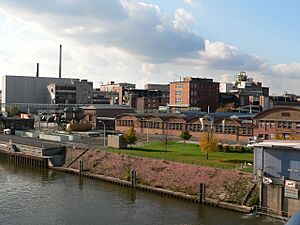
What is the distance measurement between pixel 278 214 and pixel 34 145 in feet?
125

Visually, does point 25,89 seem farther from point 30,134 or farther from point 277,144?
point 277,144

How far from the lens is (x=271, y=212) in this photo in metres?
32.4

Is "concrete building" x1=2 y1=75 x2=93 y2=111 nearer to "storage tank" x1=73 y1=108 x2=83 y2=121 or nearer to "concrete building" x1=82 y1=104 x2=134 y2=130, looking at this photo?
"concrete building" x1=82 y1=104 x2=134 y2=130

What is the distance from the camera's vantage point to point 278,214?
3206 centimetres

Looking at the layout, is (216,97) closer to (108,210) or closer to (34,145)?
(34,145)

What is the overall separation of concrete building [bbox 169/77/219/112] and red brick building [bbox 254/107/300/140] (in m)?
46.7

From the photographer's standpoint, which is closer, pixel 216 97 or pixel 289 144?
pixel 289 144

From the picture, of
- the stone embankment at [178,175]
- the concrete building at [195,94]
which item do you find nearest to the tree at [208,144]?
the stone embankment at [178,175]

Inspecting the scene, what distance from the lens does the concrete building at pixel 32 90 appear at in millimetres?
137125

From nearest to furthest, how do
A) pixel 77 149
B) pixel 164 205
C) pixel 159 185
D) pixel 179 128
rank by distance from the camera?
pixel 164 205 → pixel 159 185 → pixel 77 149 → pixel 179 128

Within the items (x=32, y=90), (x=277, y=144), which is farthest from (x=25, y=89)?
(x=277, y=144)

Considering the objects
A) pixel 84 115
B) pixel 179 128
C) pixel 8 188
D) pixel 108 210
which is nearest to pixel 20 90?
pixel 84 115

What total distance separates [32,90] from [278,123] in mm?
99907

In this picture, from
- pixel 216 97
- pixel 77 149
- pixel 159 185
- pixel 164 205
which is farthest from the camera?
pixel 216 97
